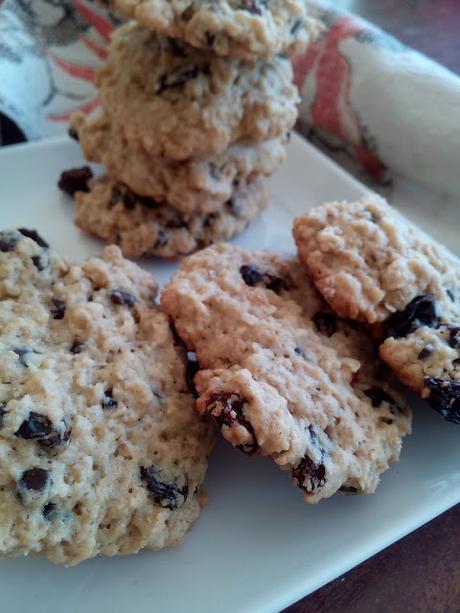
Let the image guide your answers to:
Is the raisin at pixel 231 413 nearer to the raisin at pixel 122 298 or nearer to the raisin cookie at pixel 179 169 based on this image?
the raisin at pixel 122 298

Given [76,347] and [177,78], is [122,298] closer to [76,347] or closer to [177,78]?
[76,347]

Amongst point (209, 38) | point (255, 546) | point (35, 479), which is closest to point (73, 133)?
point (209, 38)

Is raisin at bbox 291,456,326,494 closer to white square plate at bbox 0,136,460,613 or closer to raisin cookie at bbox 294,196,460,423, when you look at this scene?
white square plate at bbox 0,136,460,613

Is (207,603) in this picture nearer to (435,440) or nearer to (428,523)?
(428,523)

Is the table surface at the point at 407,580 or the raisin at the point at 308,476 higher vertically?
the raisin at the point at 308,476

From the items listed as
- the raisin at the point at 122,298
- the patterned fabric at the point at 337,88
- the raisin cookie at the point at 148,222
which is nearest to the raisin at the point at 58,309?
the raisin at the point at 122,298

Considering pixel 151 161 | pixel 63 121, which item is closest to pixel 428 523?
pixel 151 161

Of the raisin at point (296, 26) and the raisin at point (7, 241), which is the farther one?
the raisin at point (296, 26)
